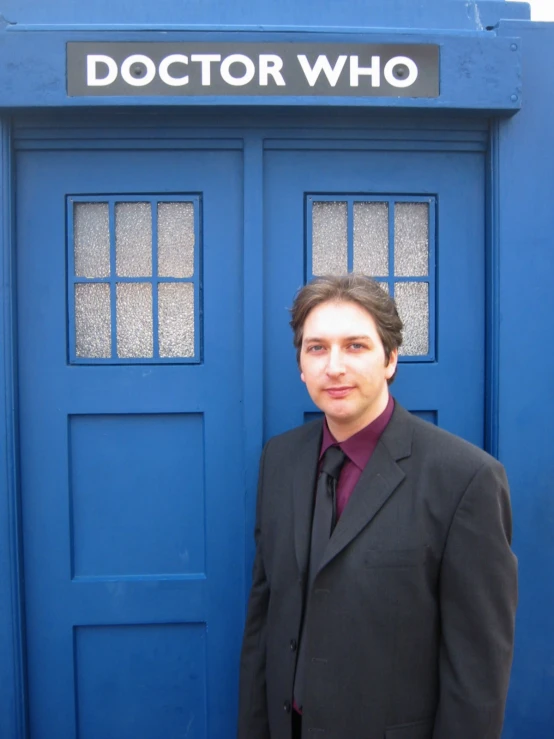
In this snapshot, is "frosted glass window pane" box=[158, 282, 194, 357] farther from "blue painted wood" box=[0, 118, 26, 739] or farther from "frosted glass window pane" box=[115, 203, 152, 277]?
"blue painted wood" box=[0, 118, 26, 739]

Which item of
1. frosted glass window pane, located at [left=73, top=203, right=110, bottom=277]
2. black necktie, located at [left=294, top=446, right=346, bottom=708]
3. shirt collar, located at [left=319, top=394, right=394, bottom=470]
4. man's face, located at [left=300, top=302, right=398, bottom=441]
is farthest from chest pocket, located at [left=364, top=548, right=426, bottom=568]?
frosted glass window pane, located at [left=73, top=203, right=110, bottom=277]

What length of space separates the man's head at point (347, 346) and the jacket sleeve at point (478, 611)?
33 cm

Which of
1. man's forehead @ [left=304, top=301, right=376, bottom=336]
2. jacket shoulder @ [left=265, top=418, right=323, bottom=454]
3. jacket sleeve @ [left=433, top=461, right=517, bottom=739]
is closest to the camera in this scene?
jacket sleeve @ [left=433, top=461, right=517, bottom=739]

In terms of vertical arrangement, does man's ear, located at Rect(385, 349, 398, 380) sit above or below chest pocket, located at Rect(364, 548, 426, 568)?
above

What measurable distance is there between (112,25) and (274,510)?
1660mm

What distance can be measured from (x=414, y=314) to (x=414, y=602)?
1137 millimetres

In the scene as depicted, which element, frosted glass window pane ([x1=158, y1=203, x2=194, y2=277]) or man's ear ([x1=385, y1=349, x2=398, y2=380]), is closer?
man's ear ([x1=385, y1=349, x2=398, y2=380])

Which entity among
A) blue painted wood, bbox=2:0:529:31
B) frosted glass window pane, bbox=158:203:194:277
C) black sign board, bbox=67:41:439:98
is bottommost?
frosted glass window pane, bbox=158:203:194:277

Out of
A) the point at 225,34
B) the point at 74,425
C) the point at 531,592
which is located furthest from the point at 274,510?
the point at 225,34

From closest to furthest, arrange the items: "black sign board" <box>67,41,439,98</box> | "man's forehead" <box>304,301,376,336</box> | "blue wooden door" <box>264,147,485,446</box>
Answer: "man's forehead" <box>304,301,376,336</box> → "black sign board" <box>67,41,439,98</box> → "blue wooden door" <box>264,147,485,446</box>

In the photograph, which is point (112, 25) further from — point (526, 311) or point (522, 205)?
point (526, 311)

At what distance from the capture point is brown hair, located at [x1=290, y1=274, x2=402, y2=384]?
1558 mm

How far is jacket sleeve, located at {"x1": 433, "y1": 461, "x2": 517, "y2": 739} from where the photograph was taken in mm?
1425

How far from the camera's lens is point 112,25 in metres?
2.04
